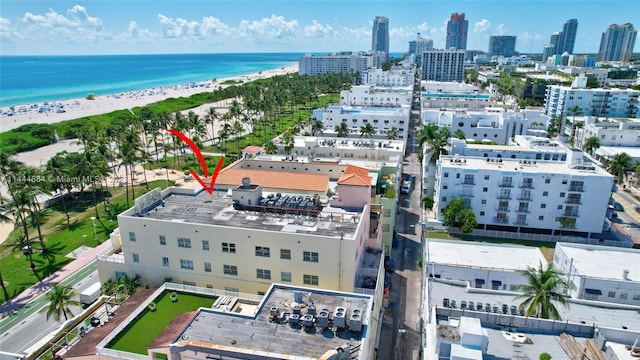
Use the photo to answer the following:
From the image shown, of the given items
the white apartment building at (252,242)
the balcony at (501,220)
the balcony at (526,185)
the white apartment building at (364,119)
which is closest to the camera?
the white apartment building at (252,242)

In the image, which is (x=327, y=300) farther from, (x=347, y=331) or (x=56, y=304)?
(x=56, y=304)

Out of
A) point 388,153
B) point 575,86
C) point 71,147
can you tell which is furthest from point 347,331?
point 575,86

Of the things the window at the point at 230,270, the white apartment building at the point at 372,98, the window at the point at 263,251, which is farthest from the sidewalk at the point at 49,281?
the white apartment building at the point at 372,98

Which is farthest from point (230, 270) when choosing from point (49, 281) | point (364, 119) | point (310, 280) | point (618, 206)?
point (364, 119)

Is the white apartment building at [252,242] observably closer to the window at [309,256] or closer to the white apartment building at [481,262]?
the window at [309,256]

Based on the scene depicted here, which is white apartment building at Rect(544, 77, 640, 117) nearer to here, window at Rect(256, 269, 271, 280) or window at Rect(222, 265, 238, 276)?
window at Rect(256, 269, 271, 280)

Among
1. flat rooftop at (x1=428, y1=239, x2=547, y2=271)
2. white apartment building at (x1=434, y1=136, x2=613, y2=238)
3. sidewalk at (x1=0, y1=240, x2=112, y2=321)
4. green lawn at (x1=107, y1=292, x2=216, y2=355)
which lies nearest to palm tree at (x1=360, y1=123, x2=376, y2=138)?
white apartment building at (x1=434, y1=136, x2=613, y2=238)
